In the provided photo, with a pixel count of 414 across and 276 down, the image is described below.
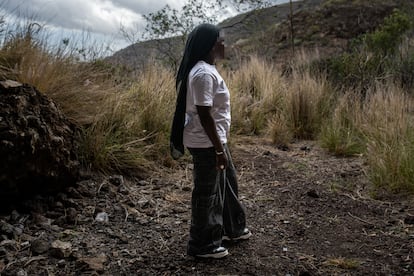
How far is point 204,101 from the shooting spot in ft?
8.46

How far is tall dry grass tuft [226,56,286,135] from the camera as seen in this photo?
6793mm

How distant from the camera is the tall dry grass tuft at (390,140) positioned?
4.15m

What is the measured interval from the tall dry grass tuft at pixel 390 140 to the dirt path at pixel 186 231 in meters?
0.20

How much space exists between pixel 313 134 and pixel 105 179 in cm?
341

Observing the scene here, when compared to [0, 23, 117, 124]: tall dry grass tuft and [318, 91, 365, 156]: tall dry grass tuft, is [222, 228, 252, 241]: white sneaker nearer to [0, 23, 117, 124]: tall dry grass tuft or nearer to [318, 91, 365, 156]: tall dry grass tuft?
[0, 23, 117, 124]: tall dry grass tuft

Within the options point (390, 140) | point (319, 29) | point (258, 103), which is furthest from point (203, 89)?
point (319, 29)

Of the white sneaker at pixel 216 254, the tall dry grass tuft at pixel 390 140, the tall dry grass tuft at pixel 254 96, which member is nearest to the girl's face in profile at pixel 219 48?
the white sneaker at pixel 216 254

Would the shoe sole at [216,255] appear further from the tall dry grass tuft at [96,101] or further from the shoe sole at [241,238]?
the tall dry grass tuft at [96,101]

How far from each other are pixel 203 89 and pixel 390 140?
111 inches

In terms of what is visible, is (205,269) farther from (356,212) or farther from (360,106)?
(360,106)

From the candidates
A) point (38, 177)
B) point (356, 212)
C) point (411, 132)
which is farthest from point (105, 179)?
point (411, 132)

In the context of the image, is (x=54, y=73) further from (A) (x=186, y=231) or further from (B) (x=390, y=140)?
(B) (x=390, y=140)

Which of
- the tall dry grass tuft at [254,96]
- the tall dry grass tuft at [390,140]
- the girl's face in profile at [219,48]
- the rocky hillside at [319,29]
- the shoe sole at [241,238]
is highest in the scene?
the rocky hillside at [319,29]

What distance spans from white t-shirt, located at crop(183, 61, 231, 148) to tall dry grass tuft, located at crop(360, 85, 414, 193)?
6.64 feet
